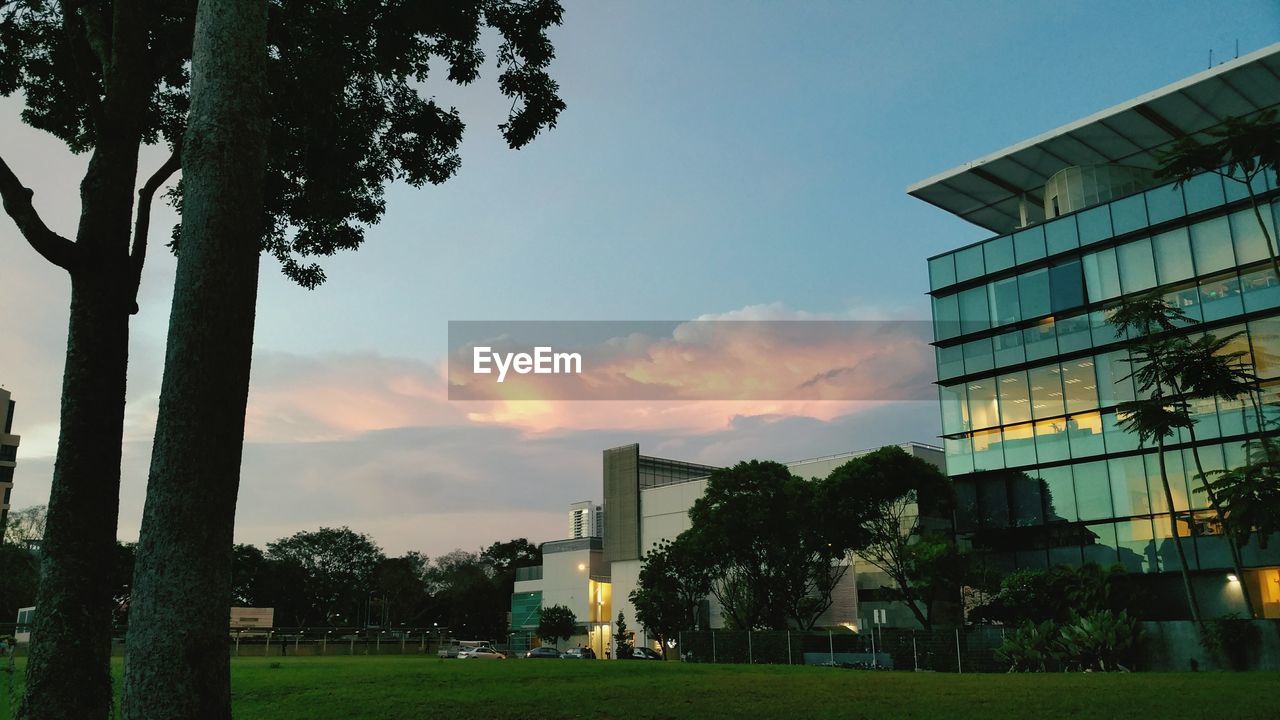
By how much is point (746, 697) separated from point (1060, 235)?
35382mm

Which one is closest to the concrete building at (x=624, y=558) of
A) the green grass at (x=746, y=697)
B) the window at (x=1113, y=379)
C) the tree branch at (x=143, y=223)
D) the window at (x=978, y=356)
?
the window at (x=978, y=356)

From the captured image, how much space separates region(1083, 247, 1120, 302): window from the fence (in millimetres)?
17264

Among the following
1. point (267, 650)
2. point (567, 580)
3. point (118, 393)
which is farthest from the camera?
point (567, 580)

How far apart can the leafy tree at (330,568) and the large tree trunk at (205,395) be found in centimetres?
11415

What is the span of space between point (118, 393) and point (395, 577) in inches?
4153

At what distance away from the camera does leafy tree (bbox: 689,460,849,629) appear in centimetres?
4678

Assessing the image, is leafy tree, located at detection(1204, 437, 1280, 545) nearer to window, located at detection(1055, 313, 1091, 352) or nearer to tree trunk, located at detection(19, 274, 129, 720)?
window, located at detection(1055, 313, 1091, 352)

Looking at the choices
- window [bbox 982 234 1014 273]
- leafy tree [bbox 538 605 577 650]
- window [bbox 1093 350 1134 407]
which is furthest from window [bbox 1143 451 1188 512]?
leafy tree [bbox 538 605 577 650]

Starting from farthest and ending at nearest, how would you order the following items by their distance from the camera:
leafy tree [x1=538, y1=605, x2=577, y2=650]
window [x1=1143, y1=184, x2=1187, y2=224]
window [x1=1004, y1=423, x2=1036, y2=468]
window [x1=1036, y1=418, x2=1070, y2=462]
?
leafy tree [x1=538, y1=605, x2=577, y2=650], window [x1=1004, y1=423, x2=1036, y2=468], window [x1=1036, y1=418, x2=1070, y2=462], window [x1=1143, y1=184, x2=1187, y2=224]

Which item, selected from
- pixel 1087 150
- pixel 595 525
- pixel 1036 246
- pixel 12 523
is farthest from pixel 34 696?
pixel 12 523

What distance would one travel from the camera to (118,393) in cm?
994

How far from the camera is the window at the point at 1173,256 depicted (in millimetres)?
38938

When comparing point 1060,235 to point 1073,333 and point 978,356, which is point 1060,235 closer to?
point 1073,333

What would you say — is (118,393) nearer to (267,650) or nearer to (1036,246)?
(1036,246)
